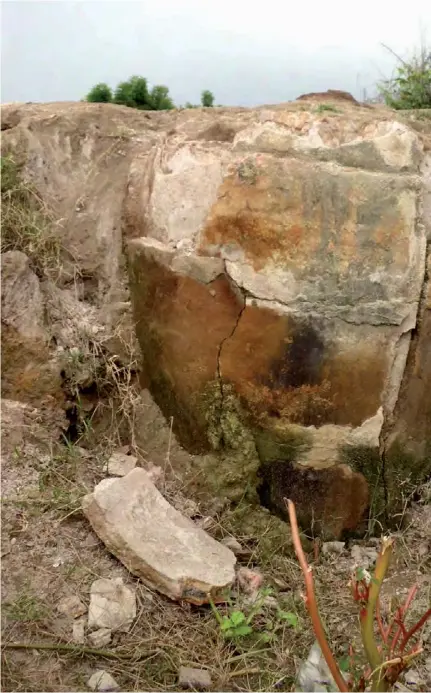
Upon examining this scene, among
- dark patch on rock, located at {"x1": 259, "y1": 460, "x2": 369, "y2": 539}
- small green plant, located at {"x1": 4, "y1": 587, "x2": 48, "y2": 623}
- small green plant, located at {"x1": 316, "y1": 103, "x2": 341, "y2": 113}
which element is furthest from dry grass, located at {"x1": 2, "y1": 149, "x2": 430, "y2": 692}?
small green plant, located at {"x1": 316, "y1": 103, "x2": 341, "y2": 113}

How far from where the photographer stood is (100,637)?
2.19 meters

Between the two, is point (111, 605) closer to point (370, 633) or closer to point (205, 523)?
point (205, 523)

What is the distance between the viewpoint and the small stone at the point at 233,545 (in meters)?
2.69

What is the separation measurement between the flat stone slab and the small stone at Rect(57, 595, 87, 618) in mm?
209

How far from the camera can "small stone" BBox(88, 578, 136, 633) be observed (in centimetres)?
223

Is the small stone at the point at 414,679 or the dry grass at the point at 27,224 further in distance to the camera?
the dry grass at the point at 27,224

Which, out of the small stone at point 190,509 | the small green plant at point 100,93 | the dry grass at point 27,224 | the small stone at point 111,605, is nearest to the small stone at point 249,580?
the small stone at point 190,509

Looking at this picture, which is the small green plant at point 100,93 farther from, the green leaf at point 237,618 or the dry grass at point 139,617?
the green leaf at point 237,618

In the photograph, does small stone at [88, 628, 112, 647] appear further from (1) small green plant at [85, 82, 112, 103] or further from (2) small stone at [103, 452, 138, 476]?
(1) small green plant at [85, 82, 112, 103]

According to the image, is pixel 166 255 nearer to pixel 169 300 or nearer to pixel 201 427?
pixel 169 300

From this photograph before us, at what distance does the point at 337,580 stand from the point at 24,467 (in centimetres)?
124

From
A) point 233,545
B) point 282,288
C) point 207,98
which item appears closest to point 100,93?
point 207,98

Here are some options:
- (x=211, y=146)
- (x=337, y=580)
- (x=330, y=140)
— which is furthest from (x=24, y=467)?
(x=330, y=140)

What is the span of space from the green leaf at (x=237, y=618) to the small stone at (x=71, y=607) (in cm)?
47
